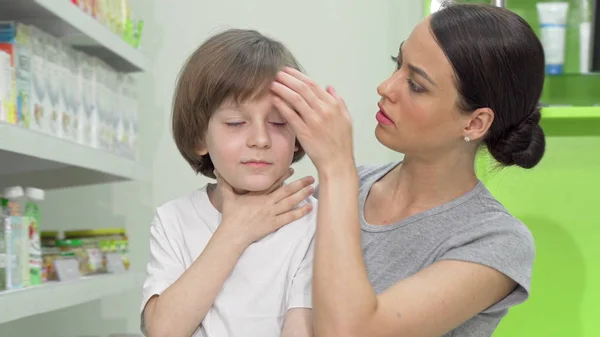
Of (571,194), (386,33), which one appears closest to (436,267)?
(571,194)

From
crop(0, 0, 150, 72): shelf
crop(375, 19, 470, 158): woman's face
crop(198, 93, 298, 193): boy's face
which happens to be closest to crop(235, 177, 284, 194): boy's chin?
crop(198, 93, 298, 193): boy's face

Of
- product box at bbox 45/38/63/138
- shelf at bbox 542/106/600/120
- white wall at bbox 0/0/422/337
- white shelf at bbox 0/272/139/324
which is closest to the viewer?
white shelf at bbox 0/272/139/324

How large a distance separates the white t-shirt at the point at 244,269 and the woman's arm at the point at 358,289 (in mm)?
73

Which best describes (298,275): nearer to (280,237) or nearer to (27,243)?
(280,237)

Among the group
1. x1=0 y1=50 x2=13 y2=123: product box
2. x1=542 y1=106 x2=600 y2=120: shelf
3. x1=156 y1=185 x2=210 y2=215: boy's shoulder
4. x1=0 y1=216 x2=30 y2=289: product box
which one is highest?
x1=0 y1=50 x2=13 y2=123: product box

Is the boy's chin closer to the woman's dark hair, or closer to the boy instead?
the boy

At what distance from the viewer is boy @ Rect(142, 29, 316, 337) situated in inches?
57.4

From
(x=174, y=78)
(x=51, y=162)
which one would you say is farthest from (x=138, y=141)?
(x=51, y=162)

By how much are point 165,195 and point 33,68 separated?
109 centimetres

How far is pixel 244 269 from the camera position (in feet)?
4.98

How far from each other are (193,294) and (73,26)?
46.8 inches

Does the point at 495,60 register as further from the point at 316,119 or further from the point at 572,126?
the point at 572,126

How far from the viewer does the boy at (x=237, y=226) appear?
1457mm

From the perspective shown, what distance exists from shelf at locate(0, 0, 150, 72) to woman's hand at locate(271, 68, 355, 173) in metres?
0.92
